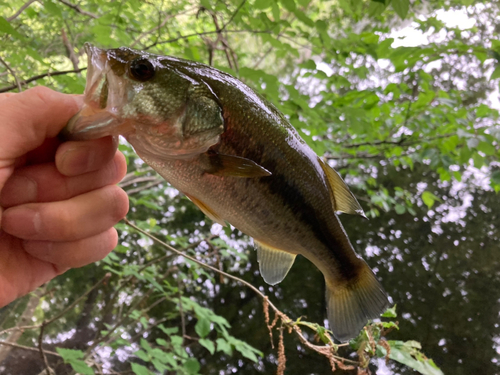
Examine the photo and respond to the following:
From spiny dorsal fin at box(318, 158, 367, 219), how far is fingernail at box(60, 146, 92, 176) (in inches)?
18.8

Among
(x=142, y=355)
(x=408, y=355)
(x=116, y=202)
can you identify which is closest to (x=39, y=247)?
(x=116, y=202)

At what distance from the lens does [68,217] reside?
0.55 meters

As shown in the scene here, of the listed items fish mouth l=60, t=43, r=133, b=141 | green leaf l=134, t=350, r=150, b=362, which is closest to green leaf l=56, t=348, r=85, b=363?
green leaf l=134, t=350, r=150, b=362

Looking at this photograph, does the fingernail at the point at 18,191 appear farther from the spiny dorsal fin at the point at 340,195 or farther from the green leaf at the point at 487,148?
the green leaf at the point at 487,148

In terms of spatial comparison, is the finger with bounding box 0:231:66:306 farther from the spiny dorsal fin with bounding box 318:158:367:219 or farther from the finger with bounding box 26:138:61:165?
the spiny dorsal fin with bounding box 318:158:367:219

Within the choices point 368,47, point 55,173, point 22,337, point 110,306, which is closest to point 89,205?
point 55,173

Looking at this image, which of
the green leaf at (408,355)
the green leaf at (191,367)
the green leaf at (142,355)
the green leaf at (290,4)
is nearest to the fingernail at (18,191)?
the green leaf at (290,4)

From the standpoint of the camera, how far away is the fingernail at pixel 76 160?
1.65 ft

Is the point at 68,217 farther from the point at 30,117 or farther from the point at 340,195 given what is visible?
the point at 340,195

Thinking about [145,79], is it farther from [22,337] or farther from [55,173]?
[22,337]

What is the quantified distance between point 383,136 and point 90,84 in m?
2.25

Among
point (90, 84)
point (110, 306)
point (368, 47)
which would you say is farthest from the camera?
point (110, 306)

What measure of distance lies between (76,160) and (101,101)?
127 mm

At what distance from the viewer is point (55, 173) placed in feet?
1.88
